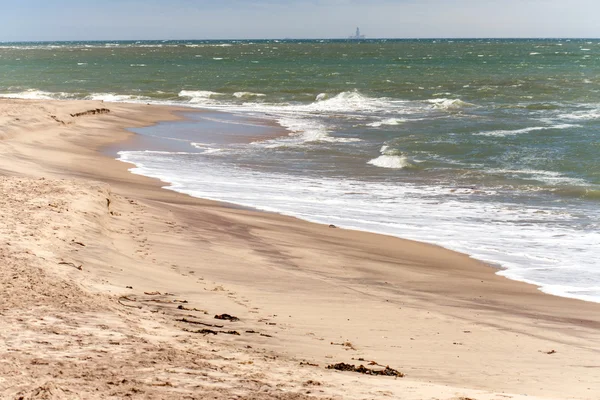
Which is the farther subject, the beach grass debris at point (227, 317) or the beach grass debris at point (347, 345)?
the beach grass debris at point (227, 317)

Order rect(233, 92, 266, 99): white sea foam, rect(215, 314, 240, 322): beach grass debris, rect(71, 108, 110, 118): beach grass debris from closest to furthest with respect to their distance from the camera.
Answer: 1. rect(215, 314, 240, 322): beach grass debris
2. rect(71, 108, 110, 118): beach grass debris
3. rect(233, 92, 266, 99): white sea foam

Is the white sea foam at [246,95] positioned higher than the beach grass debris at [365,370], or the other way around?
the white sea foam at [246,95]

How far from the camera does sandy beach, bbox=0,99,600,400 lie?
518cm

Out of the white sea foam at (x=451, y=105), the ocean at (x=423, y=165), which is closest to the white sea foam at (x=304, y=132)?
the ocean at (x=423, y=165)

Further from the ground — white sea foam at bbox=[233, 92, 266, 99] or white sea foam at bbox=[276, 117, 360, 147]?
white sea foam at bbox=[233, 92, 266, 99]

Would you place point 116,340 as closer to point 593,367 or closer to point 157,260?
point 157,260

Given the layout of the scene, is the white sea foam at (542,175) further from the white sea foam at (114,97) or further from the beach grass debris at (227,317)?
the white sea foam at (114,97)

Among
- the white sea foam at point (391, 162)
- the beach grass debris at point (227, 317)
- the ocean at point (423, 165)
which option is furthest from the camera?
the white sea foam at point (391, 162)

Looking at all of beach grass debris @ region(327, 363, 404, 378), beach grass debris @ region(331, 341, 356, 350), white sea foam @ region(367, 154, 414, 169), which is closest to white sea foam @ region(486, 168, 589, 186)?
white sea foam @ region(367, 154, 414, 169)

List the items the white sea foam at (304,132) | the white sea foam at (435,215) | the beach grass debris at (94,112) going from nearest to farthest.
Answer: the white sea foam at (435,215) < the white sea foam at (304,132) < the beach grass debris at (94,112)

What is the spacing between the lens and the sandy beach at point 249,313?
17.0ft

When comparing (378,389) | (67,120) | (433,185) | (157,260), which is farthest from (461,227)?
(67,120)

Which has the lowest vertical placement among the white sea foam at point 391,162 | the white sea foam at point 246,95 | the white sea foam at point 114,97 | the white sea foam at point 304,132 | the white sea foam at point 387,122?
the white sea foam at point 391,162

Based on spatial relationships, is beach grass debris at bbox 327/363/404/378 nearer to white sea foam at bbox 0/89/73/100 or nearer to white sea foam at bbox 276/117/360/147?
white sea foam at bbox 276/117/360/147
